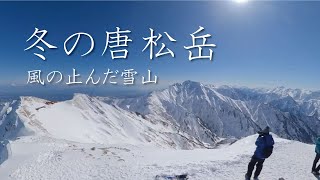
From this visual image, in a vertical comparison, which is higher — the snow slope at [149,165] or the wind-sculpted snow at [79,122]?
the snow slope at [149,165]

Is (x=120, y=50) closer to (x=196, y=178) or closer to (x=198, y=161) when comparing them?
(x=198, y=161)

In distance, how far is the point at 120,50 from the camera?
127 feet

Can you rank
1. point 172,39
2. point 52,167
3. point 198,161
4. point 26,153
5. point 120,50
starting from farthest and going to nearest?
point 120,50
point 172,39
point 26,153
point 52,167
point 198,161

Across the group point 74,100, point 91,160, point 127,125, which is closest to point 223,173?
point 91,160

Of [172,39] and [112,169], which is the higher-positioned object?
[172,39]

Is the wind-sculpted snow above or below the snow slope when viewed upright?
below

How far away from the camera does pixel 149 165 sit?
77.8 ft

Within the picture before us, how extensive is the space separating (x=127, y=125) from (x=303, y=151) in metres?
143

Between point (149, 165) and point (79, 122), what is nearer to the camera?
point (149, 165)

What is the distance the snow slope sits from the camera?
68.5 ft

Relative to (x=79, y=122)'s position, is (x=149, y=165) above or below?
above

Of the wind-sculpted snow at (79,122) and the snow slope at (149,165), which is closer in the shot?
the snow slope at (149,165)

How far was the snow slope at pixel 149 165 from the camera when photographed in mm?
20875

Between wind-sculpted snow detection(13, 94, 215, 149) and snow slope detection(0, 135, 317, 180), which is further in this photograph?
wind-sculpted snow detection(13, 94, 215, 149)
